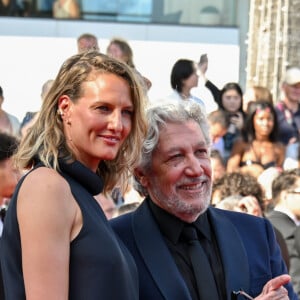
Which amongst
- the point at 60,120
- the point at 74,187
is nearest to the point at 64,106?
the point at 60,120

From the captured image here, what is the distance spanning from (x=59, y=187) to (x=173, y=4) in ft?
27.6

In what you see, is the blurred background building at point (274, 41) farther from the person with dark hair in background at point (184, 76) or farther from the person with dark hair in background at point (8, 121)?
the person with dark hair in background at point (8, 121)

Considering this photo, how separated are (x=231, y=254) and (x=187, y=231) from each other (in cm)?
17

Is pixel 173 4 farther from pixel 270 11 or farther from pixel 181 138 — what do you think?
pixel 181 138

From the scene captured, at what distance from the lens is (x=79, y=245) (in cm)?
292

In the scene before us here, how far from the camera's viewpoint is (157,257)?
341 cm

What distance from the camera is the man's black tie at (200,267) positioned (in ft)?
11.0

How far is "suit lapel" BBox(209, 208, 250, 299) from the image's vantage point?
3381mm

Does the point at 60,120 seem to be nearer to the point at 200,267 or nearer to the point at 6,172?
the point at 200,267

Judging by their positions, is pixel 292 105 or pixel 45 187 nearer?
pixel 45 187

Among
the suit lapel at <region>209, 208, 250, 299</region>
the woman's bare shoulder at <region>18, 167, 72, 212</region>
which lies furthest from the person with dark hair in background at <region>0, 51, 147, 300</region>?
the suit lapel at <region>209, 208, 250, 299</region>

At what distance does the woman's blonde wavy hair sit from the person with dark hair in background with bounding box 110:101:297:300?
278 millimetres

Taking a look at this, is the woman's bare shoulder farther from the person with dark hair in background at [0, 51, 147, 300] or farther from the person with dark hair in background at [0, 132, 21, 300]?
the person with dark hair in background at [0, 132, 21, 300]

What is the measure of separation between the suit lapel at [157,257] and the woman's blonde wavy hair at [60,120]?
360 millimetres
